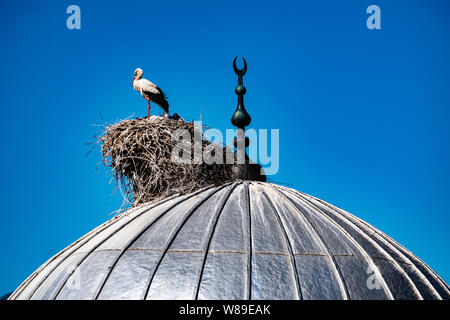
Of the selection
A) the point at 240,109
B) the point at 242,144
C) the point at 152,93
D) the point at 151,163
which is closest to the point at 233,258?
the point at 151,163

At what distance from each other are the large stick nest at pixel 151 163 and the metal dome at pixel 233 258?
473 mm

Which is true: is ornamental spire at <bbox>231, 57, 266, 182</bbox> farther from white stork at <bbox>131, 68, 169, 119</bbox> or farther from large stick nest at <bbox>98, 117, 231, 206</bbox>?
white stork at <bbox>131, 68, 169, 119</bbox>

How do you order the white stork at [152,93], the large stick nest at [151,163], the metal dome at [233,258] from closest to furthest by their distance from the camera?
the metal dome at [233,258], the large stick nest at [151,163], the white stork at [152,93]

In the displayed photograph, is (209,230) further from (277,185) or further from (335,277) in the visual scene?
(277,185)

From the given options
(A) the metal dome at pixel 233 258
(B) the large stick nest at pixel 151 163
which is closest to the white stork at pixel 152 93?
(B) the large stick nest at pixel 151 163

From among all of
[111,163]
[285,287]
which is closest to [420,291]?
[285,287]

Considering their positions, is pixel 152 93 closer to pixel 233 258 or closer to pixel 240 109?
pixel 240 109

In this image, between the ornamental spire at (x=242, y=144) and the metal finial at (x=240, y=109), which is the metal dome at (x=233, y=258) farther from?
the metal finial at (x=240, y=109)

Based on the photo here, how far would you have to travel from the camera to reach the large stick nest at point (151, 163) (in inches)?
348

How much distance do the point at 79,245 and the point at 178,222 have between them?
1.86m

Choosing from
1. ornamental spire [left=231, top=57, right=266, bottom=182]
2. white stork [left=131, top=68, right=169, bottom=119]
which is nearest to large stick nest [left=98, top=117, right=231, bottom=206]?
ornamental spire [left=231, top=57, right=266, bottom=182]

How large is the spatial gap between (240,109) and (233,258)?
5.04 m

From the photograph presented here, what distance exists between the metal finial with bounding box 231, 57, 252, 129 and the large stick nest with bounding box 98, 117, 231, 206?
62.8 inches

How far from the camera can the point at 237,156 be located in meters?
9.86
